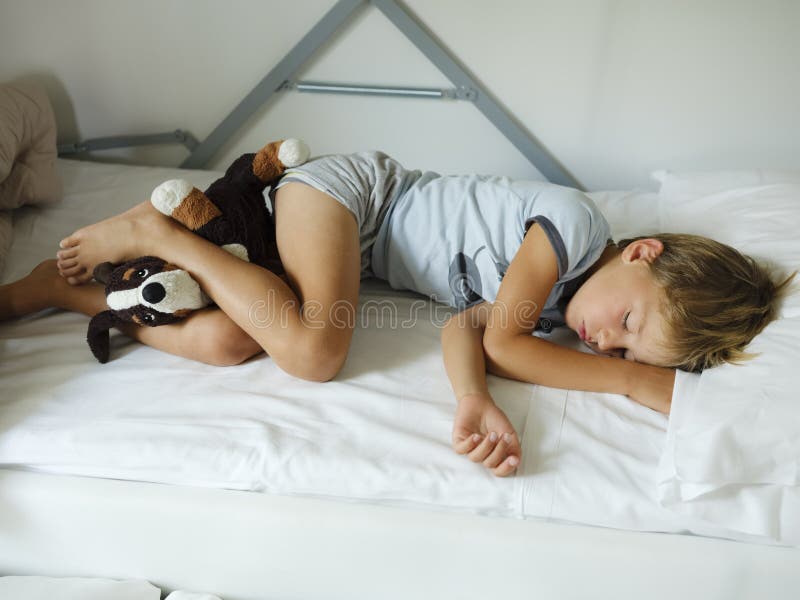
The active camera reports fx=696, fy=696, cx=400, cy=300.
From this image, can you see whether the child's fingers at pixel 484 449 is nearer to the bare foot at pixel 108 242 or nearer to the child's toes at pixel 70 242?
the bare foot at pixel 108 242

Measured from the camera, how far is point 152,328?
1.09 m

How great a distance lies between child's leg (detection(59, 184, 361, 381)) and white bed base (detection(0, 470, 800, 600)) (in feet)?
0.78

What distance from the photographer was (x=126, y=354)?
3.62 ft

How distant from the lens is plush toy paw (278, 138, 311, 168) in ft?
3.90

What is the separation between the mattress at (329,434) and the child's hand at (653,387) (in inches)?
0.7

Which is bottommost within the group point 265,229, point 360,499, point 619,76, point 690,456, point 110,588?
point 110,588

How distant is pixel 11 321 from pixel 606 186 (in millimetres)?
1274

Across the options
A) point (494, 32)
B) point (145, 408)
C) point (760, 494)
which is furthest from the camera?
point (494, 32)

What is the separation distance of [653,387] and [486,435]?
0.88 ft

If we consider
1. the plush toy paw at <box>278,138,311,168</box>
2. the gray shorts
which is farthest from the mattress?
the plush toy paw at <box>278,138,311,168</box>

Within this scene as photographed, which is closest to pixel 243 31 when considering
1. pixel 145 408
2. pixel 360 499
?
pixel 145 408

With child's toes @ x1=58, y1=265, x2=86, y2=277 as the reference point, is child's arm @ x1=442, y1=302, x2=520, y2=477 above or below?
below

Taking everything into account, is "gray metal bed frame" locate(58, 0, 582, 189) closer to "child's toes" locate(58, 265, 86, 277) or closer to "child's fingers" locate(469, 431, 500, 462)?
"child's toes" locate(58, 265, 86, 277)

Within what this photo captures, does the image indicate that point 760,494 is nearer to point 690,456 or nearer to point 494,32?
point 690,456
